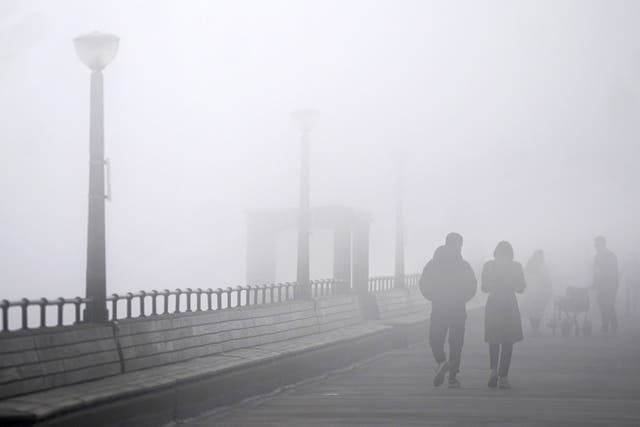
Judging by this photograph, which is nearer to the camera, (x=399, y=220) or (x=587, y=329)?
(x=587, y=329)

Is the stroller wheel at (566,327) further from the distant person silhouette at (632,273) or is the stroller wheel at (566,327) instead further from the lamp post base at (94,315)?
the lamp post base at (94,315)

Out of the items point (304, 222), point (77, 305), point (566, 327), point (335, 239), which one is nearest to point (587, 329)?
point (566, 327)

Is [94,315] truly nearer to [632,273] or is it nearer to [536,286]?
[536,286]

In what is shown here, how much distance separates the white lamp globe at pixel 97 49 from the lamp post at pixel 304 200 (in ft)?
28.6

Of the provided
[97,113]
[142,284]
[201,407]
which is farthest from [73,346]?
[142,284]

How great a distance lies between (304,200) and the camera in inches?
848

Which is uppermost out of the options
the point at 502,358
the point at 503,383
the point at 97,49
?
the point at 97,49

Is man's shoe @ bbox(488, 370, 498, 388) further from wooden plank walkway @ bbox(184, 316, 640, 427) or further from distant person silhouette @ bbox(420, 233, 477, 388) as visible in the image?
distant person silhouette @ bbox(420, 233, 477, 388)

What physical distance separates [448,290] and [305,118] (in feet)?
20.2

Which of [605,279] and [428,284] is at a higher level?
[428,284]

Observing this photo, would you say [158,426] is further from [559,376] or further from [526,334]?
[526,334]

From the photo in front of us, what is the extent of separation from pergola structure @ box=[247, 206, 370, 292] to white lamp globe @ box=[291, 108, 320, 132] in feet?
13.1

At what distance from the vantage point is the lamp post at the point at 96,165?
40.8ft

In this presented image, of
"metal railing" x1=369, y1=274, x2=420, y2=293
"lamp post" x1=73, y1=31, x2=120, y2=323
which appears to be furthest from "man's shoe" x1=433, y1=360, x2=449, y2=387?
"metal railing" x1=369, y1=274, x2=420, y2=293
